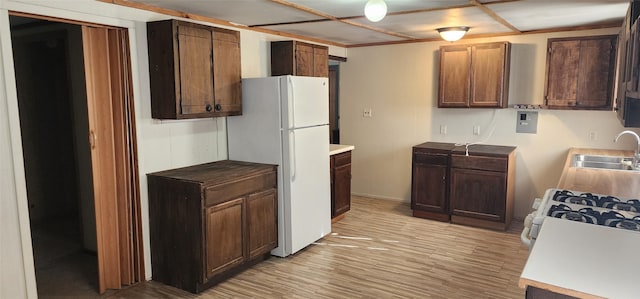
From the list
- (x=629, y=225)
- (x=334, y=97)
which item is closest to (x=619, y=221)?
(x=629, y=225)

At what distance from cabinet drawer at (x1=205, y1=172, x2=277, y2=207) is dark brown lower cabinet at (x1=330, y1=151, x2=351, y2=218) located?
1.07 meters

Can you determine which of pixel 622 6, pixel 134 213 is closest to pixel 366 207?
pixel 134 213

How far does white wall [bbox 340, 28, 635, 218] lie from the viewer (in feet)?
15.4

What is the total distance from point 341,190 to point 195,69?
2231mm

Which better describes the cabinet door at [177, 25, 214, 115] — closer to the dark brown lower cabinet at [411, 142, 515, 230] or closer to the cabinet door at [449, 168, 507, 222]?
the dark brown lower cabinet at [411, 142, 515, 230]

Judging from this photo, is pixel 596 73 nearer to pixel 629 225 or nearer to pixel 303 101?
pixel 629 225

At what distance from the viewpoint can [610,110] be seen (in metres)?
4.30

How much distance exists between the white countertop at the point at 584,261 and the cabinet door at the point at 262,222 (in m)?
2.22

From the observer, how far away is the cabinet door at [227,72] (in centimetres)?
354

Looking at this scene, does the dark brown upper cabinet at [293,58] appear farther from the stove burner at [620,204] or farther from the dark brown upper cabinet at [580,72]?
the stove burner at [620,204]

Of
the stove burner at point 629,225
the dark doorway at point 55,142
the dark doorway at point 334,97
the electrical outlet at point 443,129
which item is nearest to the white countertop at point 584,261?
the stove burner at point 629,225

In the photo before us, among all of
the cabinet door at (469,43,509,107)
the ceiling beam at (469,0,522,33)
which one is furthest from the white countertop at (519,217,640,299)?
the cabinet door at (469,43,509,107)

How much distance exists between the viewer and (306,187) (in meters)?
3.99

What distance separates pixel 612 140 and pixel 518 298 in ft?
7.89
